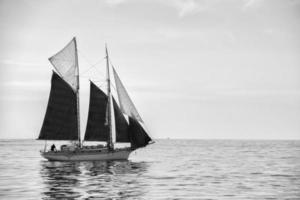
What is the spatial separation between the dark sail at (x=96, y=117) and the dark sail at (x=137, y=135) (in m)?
3.96

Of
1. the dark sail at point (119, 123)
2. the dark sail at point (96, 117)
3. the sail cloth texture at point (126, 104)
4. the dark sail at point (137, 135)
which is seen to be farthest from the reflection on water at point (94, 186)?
the dark sail at point (137, 135)

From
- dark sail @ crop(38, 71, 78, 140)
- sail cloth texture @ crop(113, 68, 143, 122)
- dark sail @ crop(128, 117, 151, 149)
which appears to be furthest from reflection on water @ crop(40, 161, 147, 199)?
dark sail @ crop(38, 71, 78, 140)

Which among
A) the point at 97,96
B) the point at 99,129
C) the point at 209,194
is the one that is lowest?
the point at 209,194

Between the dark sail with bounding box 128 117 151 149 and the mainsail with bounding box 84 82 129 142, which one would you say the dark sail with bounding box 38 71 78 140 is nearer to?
the mainsail with bounding box 84 82 129 142

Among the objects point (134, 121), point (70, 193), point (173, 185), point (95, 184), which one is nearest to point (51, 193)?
point (70, 193)

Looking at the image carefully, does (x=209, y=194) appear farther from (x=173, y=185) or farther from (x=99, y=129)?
(x=99, y=129)

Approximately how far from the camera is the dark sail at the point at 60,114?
70125 mm

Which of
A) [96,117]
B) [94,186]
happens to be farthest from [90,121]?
[94,186]

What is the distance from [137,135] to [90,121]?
7403mm

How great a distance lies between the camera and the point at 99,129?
71.2 metres

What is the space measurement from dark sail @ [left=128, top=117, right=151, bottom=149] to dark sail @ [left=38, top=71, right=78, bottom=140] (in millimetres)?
8668

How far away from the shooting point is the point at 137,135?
233 ft

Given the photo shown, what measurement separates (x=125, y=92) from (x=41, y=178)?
→ 24.2 m

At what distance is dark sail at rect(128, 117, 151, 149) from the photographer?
70.5m
